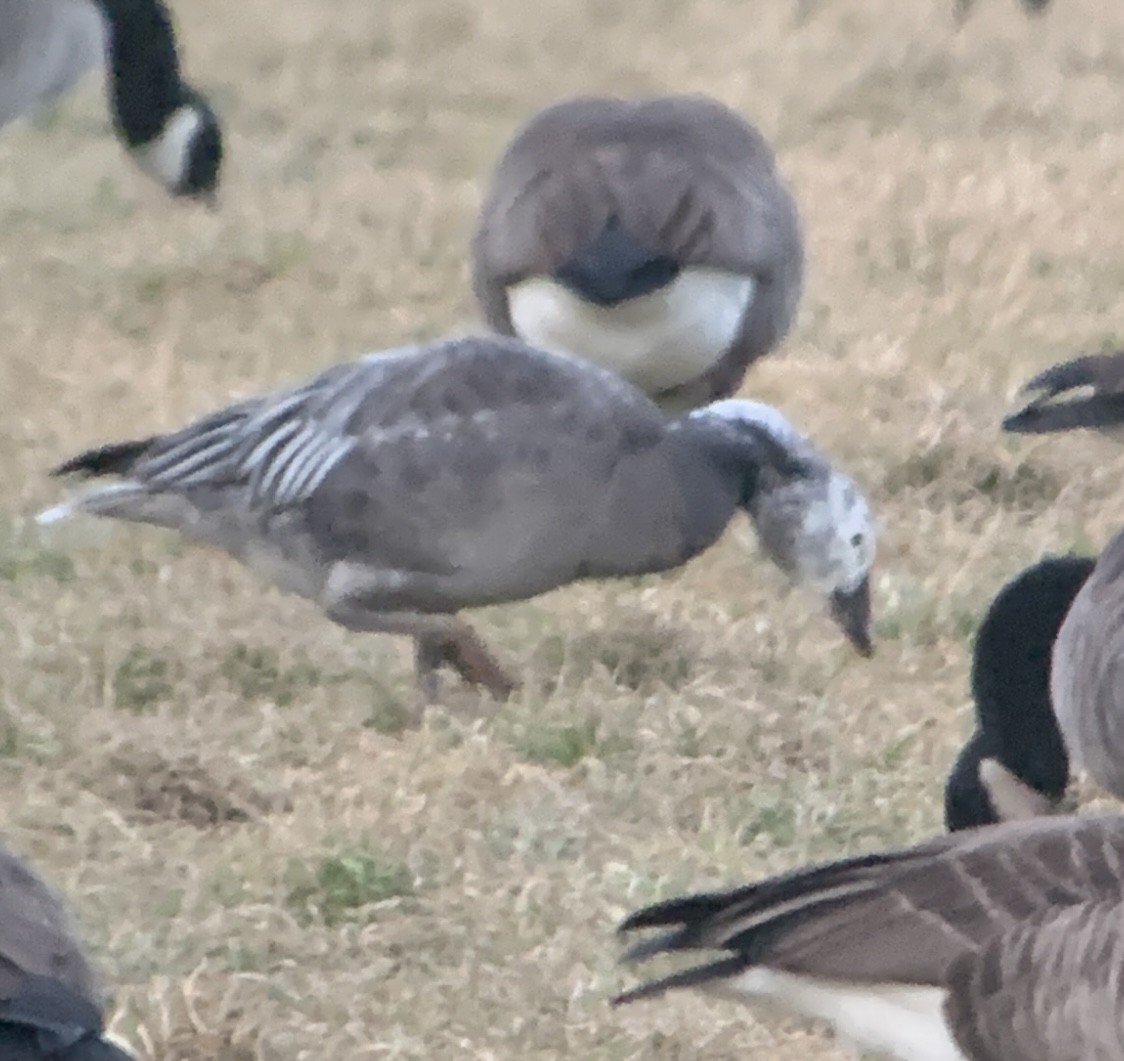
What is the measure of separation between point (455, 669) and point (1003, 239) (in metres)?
3.72

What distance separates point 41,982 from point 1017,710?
184cm

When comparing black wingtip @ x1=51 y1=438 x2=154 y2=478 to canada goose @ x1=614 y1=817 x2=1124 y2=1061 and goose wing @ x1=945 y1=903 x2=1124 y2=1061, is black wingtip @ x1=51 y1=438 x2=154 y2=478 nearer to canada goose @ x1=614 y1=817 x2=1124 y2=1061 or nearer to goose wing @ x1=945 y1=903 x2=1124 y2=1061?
canada goose @ x1=614 y1=817 x2=1124 y2=1061

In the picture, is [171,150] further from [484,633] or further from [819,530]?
[819,530]

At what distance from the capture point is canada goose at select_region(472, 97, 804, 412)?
5.10m

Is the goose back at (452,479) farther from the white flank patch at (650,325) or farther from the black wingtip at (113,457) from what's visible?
the white flank patch at (650,325)

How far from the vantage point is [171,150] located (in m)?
8.58

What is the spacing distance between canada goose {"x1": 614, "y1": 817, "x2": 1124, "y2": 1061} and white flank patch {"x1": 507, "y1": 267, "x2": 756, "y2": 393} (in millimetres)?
2674

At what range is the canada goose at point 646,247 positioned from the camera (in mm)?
5102

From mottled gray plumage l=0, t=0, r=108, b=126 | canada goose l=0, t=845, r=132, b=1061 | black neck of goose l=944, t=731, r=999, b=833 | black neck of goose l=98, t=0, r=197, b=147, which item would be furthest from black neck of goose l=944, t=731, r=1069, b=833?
black neck of goose l=98, t=0, r=197, b=147

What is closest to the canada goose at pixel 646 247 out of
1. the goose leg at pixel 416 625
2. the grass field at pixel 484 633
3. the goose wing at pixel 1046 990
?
the grass field at pixel 484 633

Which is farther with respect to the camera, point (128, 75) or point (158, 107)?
point (128, 75)

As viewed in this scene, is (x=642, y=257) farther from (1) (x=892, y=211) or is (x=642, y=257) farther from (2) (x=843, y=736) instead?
(1) (x=892, y=211)

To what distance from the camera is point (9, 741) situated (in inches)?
159

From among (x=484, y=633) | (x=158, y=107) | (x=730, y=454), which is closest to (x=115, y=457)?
(x=484, y=633)
